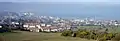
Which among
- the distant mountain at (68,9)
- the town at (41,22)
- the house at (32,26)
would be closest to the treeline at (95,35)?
the town at (41,22)

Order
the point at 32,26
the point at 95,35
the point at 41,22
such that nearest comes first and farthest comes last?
1. the point at 95,35
2. the point at 32,26
3. the point at 41,22

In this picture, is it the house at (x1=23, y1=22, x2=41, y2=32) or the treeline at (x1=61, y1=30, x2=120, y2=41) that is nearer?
the treeline at (x1=61, y1=30, x2=120, y2=41)

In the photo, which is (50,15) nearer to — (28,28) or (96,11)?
(28,28)

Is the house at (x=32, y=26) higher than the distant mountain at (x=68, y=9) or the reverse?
the reverse

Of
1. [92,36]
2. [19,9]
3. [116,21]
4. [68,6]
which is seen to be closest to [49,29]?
[92,36]

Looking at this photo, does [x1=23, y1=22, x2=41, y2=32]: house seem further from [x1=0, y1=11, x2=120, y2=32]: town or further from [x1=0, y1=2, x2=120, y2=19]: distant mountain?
[x1=0, y1=2, x2=120, y2=19]: distant mountain

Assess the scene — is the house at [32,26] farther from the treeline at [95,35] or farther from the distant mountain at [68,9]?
the distant mountain at [68,9]

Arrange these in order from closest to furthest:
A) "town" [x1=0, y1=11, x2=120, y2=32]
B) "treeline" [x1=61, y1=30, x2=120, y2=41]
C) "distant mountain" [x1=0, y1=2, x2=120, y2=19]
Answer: "treeline" [x1=61, y1=30, x2=120, y2=41] < "town" [x1=0, y1=11, x2=120, y2=32] < "distant mountain" [x1=0, y1=2, x2=120, y2=19]

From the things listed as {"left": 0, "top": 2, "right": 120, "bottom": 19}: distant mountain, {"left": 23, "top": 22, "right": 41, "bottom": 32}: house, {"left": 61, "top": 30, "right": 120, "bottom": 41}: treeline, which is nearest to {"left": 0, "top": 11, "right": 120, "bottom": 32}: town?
{"left": 23, "top": 22, "right": 41, "bottom": 32}: house

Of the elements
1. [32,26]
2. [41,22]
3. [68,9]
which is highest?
[68,9]

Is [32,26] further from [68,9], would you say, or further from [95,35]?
[68,9]

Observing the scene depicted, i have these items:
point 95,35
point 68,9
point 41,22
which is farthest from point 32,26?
point 68,9
